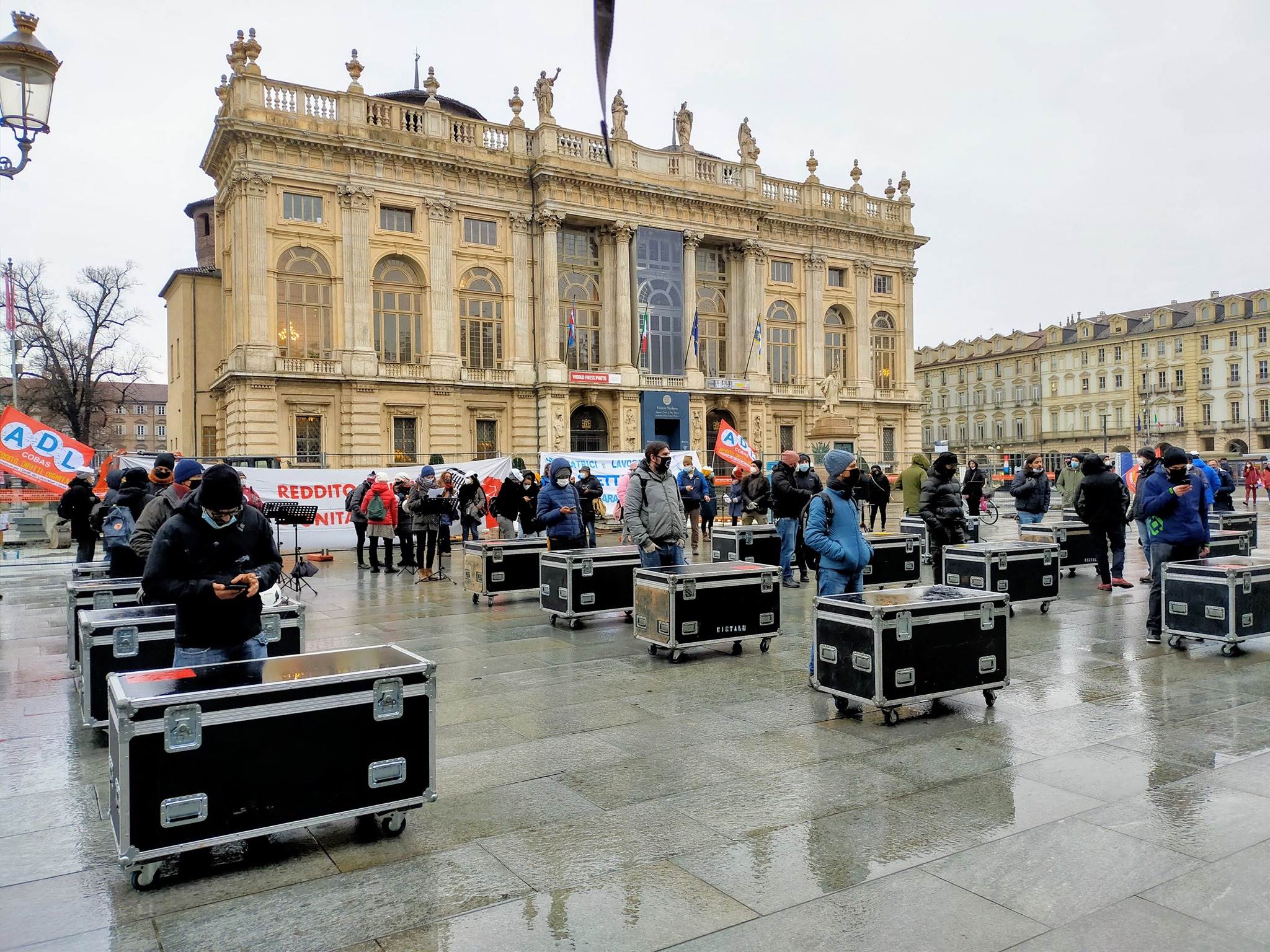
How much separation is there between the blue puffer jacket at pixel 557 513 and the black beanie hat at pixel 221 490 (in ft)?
24.1

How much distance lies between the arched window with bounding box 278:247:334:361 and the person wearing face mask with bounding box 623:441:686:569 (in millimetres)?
29899

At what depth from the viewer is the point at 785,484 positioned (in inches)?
563

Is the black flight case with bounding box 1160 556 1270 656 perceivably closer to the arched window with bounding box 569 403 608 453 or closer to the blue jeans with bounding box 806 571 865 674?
the blue jeans with bounding box 806 571 865 674

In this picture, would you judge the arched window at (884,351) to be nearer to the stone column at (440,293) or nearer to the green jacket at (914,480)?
the stone column at (440,293)

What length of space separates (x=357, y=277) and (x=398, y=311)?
2.46m

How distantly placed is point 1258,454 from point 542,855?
8379 centimetres

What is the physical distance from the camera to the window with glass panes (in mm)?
47375

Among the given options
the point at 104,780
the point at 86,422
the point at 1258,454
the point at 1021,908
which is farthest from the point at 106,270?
the point at 1258,454

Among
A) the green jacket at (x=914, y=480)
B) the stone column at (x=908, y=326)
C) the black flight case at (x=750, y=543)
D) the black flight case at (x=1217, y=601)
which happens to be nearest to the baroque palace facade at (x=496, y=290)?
the stone column at (x=908, y=326)

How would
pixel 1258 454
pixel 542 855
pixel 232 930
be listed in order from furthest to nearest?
pixel 1258 454, pixel 542 855, pixel 232 930

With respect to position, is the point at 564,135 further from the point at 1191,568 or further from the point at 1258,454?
the point at 1258,454

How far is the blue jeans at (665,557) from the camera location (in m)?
10.6

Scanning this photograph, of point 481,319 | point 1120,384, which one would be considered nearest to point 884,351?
point 481,319

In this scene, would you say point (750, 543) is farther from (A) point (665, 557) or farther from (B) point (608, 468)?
(B) point (608, 468)
